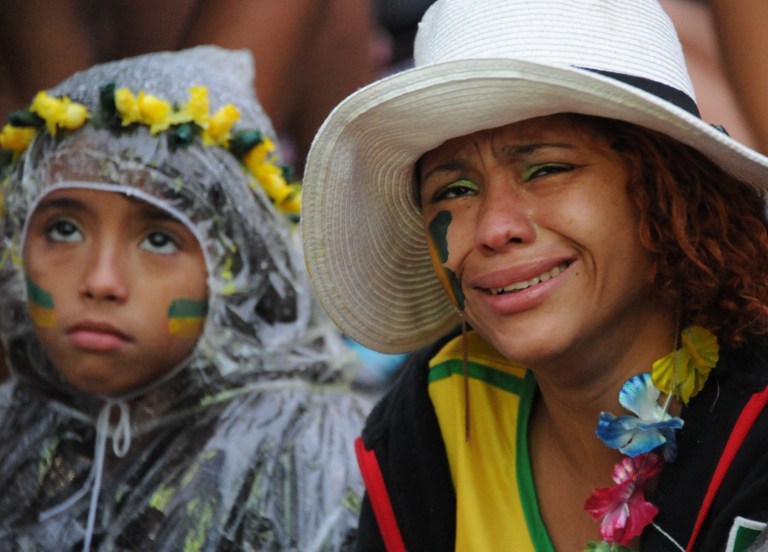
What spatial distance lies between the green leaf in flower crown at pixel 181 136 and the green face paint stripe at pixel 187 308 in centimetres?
41

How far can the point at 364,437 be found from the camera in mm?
2402

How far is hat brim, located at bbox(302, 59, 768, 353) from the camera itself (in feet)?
5.92

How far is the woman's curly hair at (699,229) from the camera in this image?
194 cm

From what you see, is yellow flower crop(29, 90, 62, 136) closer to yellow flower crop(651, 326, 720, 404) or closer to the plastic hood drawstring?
the plastic hood drawstring

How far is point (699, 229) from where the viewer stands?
1.95 meters

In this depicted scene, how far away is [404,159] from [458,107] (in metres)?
0.32

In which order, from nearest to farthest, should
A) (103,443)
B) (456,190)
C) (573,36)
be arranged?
1. (573,36)
2. (456,190)
3. (103,443)

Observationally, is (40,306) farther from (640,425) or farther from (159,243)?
(640,425)

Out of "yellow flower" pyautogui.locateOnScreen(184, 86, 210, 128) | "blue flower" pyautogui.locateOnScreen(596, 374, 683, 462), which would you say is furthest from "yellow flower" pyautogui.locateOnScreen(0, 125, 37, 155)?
"blue flower" pyautogui.locateOnScreen(596, 374, 683, 462)

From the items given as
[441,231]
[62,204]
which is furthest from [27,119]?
[441,231]

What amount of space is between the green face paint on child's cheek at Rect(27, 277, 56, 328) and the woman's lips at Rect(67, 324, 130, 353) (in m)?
0.10

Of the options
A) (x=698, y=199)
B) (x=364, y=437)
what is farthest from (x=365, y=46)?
(x=698, y=199)

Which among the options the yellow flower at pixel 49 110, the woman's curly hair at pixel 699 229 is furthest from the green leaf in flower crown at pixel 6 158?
the woman's curly hair at pixel 699 229

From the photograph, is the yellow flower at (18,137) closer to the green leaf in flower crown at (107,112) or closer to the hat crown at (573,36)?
the green leaf in flower crown at (107,112)
